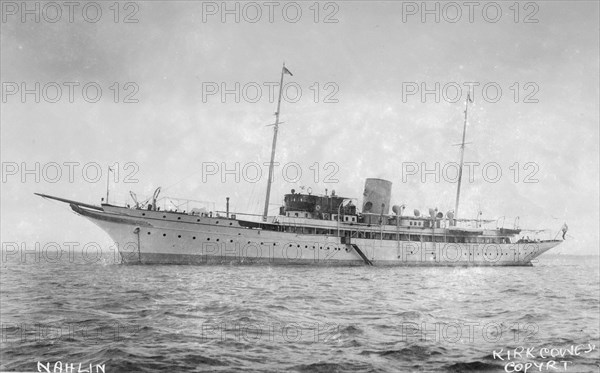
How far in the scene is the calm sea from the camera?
6.95m

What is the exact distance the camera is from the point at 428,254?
39.8 metres

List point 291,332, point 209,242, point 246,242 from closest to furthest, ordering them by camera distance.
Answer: point 291,332, point 209,242, point 246,242

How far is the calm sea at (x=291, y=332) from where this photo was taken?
695cm

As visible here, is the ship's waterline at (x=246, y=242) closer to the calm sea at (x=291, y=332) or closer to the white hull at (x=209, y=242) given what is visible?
the white hull at (x=209, y=242)

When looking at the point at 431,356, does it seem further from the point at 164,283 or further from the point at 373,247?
the point at 373,247

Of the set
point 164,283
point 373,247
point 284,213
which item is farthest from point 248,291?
point 373,247

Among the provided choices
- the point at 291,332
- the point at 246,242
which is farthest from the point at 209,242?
the point at 291,332

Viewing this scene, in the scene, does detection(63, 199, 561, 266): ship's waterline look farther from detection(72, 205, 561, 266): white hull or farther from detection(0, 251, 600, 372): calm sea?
detection(0, 251, 600, 372): calm sea

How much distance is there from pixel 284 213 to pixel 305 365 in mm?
29058

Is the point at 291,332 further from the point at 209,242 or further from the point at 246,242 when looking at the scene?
the point at 246,242

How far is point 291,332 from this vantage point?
8.98 meters

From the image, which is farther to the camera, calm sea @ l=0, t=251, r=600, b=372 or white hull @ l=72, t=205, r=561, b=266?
white hull @ l=72, t=205, r=561, b=266

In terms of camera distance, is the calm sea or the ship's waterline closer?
the calm sea

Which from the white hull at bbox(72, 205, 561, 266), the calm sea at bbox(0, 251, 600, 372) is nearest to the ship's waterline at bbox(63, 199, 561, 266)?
the white hull at bbox(72, 205, 561, 266)
